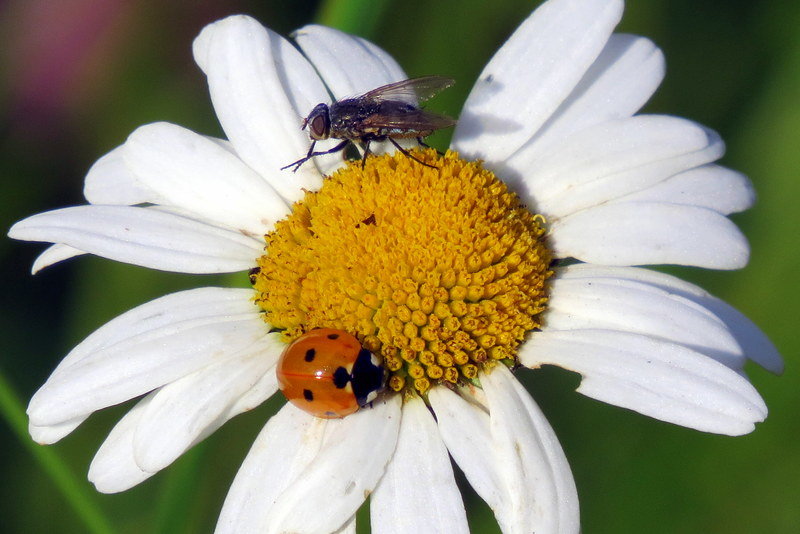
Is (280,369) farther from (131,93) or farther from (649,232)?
(131,93)

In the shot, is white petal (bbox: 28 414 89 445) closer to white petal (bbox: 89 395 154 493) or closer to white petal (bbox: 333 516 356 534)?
white petal (bbox: 89 395 154 493)

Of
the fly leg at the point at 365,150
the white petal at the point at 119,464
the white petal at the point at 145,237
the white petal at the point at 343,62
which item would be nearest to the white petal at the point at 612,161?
the fly leg at the point at 365,150

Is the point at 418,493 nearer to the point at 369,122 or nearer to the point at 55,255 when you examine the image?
the point at 369,122

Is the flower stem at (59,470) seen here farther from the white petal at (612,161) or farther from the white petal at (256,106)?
the white petal at (612,161)

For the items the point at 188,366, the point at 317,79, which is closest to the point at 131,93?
the point at 317,79

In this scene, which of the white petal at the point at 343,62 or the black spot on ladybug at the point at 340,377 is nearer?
the black spot on ladybug at the point at 340,377

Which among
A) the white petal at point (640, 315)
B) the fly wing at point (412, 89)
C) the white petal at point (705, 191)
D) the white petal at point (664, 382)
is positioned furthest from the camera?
the fly wing at point (412, 89)

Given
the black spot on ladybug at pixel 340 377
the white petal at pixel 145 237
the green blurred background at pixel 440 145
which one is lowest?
the green blurred background at pixel 440 145

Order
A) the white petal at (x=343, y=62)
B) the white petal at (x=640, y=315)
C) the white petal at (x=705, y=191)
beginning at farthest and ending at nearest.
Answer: the white petal at (x=343, y=62), the white petal at (x=705, y=191), the white petal at (x=640, y=315)
